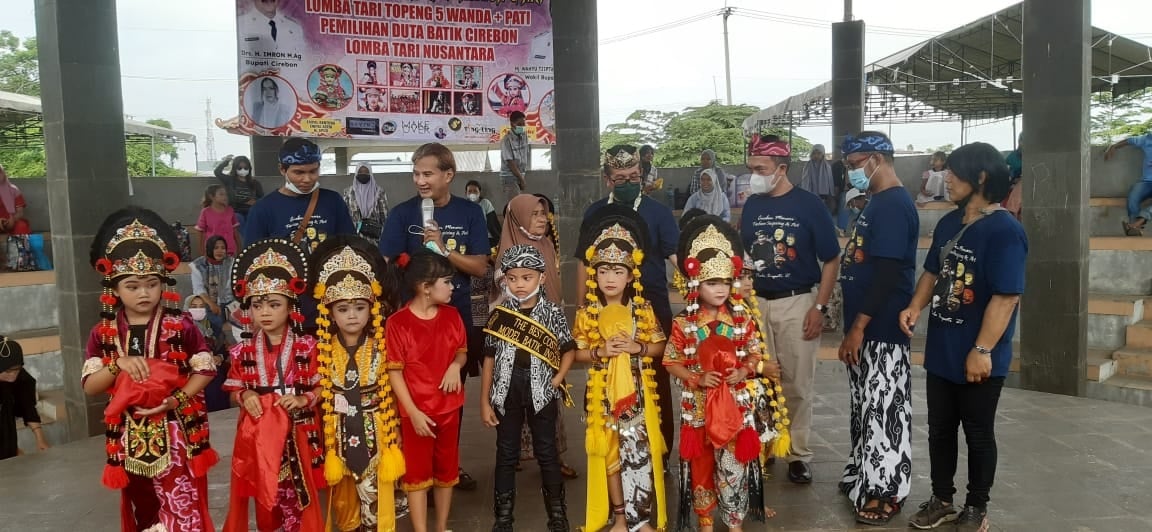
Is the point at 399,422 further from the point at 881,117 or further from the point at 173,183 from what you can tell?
the point at 881,117

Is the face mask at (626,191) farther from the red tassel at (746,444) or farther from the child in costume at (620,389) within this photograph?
the red tassel at (746,444)

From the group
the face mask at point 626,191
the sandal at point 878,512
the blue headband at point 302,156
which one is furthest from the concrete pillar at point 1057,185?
the blue headband at point 302,156

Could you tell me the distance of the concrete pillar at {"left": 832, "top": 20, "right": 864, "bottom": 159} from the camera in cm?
1346

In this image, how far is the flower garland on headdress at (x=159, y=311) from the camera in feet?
10.6

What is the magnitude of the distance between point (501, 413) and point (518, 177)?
563cm

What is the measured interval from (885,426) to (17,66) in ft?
107

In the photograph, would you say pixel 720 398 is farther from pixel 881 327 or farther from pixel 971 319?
pixel 971 319

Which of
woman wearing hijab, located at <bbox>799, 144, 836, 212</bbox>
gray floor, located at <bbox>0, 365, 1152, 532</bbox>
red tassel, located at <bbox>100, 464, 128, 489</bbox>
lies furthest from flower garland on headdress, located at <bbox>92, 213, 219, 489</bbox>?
woman wearing hijab, located at <bbox>799, 144, 836, 212</bbox>

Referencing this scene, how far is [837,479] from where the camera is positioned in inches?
176

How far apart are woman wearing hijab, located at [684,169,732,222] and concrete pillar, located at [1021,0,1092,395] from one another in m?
4.77

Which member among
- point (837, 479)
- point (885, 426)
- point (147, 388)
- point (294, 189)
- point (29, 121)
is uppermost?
point (29, 121)

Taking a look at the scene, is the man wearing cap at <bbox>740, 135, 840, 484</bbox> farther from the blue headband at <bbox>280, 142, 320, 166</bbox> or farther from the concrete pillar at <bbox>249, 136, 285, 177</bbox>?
the concrete pillar at <bbox>249, 136, 285, 177</bbox>

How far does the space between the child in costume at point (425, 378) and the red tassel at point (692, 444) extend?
1.05 metres

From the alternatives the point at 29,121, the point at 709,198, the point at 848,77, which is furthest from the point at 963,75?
the point at 29,121
